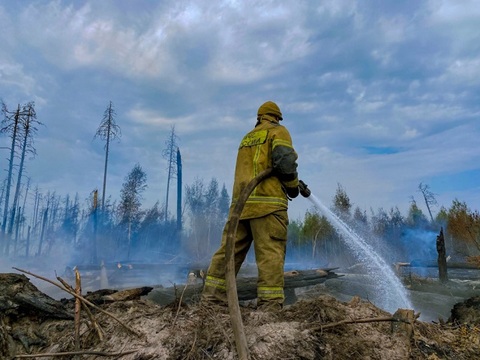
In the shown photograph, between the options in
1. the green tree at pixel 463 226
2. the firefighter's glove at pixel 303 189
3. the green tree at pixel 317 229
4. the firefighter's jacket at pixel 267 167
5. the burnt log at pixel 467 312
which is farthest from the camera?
the green tree at pixel 317 229

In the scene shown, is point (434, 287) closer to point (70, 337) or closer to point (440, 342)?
point (440, 342)

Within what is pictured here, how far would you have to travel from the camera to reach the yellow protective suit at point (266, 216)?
3.35m

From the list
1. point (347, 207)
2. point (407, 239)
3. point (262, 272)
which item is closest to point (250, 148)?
point (262, 272)

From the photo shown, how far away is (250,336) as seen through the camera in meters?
2.21

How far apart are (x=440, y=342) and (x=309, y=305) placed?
110cm

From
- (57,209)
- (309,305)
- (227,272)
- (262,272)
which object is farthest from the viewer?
(57,209)

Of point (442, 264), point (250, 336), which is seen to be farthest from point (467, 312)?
point (442, 264)

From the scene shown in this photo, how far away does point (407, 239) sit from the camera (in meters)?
40.9

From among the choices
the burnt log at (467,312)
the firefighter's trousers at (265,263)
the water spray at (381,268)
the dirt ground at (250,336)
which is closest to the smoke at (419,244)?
the water spray at (381,268)

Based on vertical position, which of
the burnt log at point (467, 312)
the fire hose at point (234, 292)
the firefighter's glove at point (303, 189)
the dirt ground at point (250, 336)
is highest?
the firefighter's glove at point (303, 189)

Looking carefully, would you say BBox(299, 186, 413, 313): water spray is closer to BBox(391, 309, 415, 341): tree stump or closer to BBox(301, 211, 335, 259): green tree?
BBox(391, 309, 415, 341): tree stump

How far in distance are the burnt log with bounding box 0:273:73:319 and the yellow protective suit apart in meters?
1.48

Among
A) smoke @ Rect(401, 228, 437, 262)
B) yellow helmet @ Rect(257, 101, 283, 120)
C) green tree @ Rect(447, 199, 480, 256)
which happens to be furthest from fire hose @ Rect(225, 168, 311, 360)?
smoke @ Rect(401, 228, 437, 262)

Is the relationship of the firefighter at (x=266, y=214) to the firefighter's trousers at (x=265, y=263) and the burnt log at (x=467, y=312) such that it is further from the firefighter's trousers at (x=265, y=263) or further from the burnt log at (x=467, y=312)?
the burnt log at (x=467, y=312)
